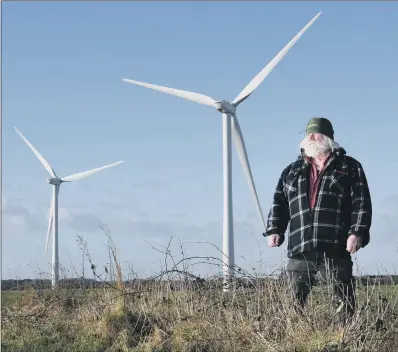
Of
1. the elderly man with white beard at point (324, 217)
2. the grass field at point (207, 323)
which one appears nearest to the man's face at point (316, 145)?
the elderly man with white beard at point (324, 217)

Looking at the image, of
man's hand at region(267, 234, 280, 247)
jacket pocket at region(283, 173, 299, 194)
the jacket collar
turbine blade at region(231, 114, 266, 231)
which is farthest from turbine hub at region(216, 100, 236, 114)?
man's hand at region(267, 234, 280, 247)

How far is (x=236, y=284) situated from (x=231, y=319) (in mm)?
1041

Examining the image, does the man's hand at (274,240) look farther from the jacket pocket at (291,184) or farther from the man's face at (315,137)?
the man's face at (315,137)

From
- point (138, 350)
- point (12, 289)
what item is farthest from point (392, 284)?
point (12, 289)

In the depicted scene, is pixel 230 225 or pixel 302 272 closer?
pixel 302 272

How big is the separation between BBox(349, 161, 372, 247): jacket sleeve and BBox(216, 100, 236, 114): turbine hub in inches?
422

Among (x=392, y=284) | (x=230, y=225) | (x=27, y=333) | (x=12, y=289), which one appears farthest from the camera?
(x=230, y=225)

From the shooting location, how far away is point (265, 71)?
1681 centimetres

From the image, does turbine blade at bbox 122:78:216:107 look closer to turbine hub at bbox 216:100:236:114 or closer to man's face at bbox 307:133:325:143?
turbine hub at bbox 216:100:236:114

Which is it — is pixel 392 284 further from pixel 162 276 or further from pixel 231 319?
pixel 162 276

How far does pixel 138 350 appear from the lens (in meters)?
7.38

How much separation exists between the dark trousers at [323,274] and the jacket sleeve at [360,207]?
28 cm

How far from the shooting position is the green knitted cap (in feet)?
23.8

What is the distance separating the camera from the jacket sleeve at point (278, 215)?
7234 millimetres
